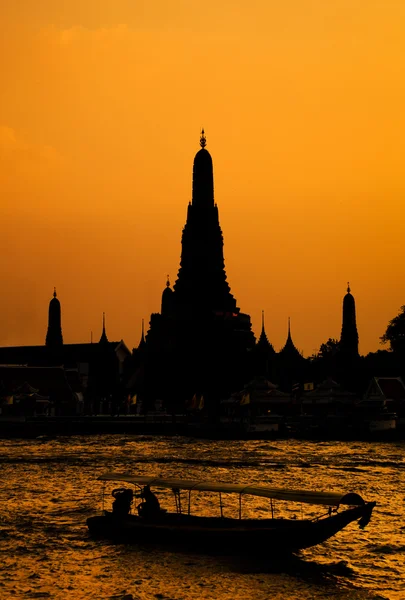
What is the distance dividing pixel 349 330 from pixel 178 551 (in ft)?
371

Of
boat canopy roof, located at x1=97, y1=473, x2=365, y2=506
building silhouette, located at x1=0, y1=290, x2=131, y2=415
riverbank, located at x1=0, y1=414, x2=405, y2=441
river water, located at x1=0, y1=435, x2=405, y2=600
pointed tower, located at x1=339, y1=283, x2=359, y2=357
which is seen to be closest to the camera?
river water, located at x1=0, y1=435, x2=405, y2=600

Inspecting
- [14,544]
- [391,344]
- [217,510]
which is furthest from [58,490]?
[391,344]

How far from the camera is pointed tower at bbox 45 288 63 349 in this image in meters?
175

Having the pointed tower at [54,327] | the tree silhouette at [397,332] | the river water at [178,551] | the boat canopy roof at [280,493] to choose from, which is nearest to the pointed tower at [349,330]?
the tree silhouette at [397,332]

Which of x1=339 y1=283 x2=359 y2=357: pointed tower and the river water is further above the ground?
x1=339 y1=283 x2=359 y2=357: pointed tower

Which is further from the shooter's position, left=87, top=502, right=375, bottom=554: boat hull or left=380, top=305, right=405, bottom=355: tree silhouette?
left=380, top=305, right=405, bottom=355: tree silhouette

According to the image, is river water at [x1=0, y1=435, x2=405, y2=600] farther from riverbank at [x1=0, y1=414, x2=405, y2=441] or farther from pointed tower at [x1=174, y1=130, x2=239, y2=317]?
pointed tower at [x1=174, y1=130, x2=239, y2=317]

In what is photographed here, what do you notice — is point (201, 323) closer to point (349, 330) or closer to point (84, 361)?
point (349, 330)

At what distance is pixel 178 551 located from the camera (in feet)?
107

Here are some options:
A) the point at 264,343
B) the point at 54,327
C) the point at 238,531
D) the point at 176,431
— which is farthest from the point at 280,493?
the point at 54,327

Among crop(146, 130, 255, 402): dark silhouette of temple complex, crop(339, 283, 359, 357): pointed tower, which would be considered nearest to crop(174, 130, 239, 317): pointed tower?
crop(146, 130, 255, 402): dark silhouette of temple complex

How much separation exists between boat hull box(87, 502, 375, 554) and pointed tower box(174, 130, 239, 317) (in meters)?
105

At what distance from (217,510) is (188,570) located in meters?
12.9

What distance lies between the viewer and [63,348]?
17912cm
